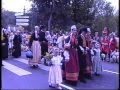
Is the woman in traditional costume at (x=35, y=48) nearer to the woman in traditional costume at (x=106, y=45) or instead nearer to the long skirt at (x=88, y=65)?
the long skirt at (x=88, y=65)

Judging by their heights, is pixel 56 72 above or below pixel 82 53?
below

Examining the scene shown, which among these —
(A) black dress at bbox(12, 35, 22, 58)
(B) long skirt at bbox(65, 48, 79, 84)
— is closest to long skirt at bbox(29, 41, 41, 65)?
(B) long skirt at bbox(65, 48, 79, 84)

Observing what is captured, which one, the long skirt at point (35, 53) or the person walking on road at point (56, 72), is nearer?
the person walking on road at point (56, 72)

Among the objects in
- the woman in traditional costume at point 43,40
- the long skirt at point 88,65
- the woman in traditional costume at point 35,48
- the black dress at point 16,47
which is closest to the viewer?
the long skirt at point 88,65

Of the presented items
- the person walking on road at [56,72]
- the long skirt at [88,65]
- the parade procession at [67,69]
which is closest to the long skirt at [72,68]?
the parade procession at [67,69]

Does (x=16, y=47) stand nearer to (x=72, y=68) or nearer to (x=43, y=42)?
(x=43, y=42)

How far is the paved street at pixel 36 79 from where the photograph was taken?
8.62m

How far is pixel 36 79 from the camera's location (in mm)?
9570

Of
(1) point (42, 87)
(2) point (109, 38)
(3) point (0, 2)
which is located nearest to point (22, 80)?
(1) point (42, 87)

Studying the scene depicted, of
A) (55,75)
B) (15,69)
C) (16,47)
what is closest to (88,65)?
(55,75)

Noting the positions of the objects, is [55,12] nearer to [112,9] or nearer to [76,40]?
[112,9]

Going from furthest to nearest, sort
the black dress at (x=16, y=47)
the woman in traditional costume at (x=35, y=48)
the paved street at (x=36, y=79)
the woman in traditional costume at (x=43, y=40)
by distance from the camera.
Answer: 1. the black dress at (x=16, y=47)
2. the woman in traditional costume at (x=43, y=40)
3. the woman in traditional costume at (x=35, y=48)
4. the paved street at (x=36, y=79)

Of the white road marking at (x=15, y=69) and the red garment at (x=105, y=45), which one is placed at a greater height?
the red garment at (x=105, y=45)

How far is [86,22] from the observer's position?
2698cm
